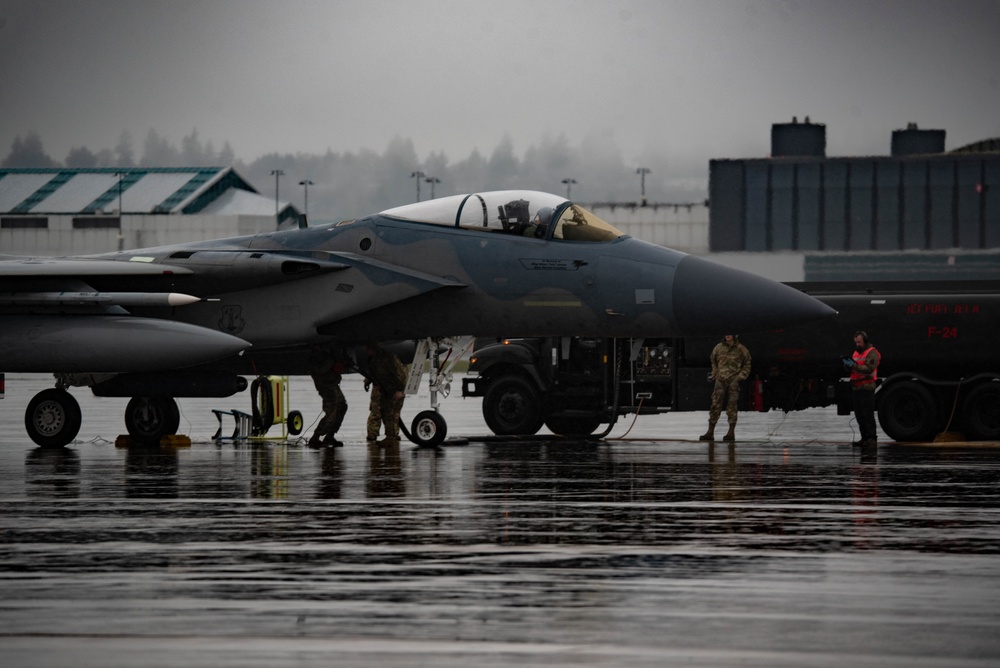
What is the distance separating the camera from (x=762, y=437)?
2148 cm

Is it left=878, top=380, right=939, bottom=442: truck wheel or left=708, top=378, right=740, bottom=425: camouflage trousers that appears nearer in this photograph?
left=878, top=380, right=939, bottom=442: truck wheel

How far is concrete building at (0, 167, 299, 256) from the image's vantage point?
80.1 metres

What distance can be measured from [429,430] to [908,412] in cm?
714

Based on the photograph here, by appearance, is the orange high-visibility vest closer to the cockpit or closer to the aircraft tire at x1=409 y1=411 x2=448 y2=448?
the cockpit

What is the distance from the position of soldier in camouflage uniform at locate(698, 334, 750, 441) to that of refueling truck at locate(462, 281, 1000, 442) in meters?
0.31

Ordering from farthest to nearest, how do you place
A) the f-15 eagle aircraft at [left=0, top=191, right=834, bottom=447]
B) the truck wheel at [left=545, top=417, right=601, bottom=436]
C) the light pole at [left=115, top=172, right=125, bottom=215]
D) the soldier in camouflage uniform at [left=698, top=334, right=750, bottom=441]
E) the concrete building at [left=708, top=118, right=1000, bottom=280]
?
the light pole at [left=115, top=172, right=125, bottom=215] < the concrete building at [left=708, top=118, right=1000, bottom=280] < the truck wheel at [left=545, top=417, right=601, bottom=436] < the soldier in camouflage uniform at [left=698, top=334, right=750, bottom=441] < the f-15 eagle aircraft at [left=0, top=191, right=834, bottom=447]

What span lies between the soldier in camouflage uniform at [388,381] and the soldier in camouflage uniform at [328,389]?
0.50 metres

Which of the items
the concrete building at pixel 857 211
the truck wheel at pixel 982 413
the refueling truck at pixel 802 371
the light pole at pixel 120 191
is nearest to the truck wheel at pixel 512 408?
the refueling truck at pixel 802 371

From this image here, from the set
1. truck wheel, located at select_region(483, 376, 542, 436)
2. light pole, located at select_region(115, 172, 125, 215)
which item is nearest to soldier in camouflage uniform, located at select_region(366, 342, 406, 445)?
truck wheel, located at select_region(483, 376, 542, 436)

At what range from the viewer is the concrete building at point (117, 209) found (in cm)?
8012

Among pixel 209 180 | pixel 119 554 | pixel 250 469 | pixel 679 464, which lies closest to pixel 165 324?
pixel 250 469

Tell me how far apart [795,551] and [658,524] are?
145 centimetres

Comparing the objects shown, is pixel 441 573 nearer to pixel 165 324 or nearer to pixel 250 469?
pixel 250 469

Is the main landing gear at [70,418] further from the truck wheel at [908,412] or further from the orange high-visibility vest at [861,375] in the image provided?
the truck wheel at [908,412]
